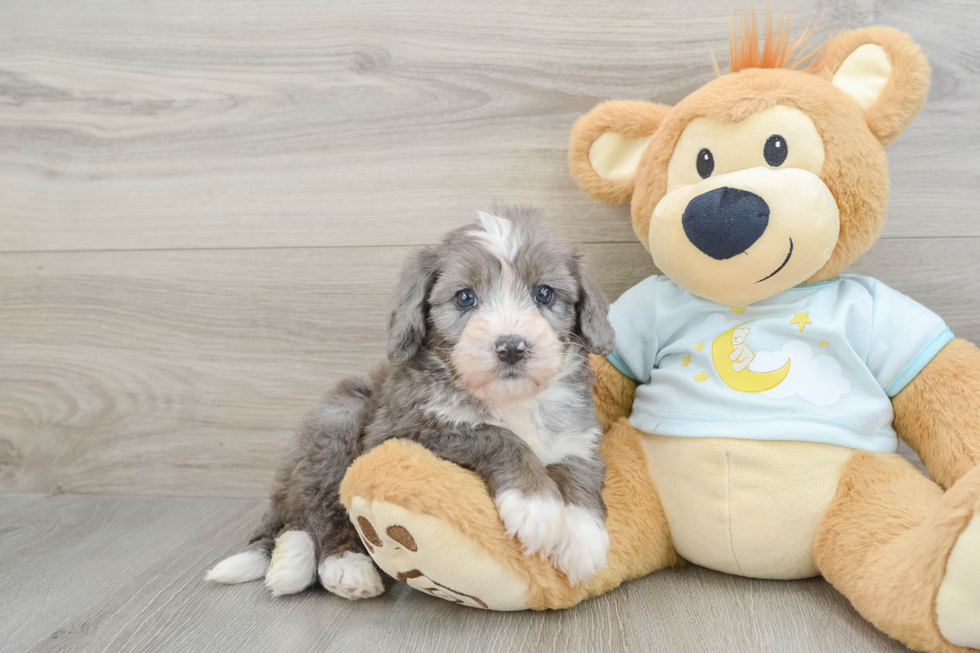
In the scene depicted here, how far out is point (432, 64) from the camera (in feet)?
7.04

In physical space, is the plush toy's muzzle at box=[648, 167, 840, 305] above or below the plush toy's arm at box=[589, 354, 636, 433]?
above

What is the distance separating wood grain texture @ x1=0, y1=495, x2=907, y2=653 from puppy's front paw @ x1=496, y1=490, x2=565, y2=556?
0.70ft

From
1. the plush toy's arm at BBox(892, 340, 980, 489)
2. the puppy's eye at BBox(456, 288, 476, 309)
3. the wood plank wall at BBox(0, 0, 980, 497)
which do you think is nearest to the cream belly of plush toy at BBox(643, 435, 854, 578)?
the plush toy's arm at BBox(892, 340, 980, 489)

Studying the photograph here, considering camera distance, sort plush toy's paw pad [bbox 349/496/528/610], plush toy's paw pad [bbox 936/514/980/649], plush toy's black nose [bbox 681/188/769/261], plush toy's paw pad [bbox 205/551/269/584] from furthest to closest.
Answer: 1. plush toy's paw pad [bbox 205/551/269/584]
2. plush toy's black nose [bbox 681/188/769/261]
3. plush toy's paw pad [bbox 349/496/528/610]
4. plush toy's paw pad [bbox 936/514/980/649]

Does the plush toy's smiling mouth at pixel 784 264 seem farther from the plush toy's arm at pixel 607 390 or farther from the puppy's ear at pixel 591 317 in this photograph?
the plush toy's arm at pixel 607 390

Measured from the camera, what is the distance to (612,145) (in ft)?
6.02

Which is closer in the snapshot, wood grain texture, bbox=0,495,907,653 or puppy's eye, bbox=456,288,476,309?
wood grain texture, bbox=0,495,907,653

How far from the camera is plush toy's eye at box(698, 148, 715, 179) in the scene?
1.59m

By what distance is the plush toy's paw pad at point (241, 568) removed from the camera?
1.75m

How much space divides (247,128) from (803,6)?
1710 mm

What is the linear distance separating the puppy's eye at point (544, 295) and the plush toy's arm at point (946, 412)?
0.83m

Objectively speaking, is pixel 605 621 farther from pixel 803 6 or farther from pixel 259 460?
pixel 803 6

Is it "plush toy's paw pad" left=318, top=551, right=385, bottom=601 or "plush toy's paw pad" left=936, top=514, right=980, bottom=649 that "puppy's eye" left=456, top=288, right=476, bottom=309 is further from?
"plush toy's paw pad" left=936, top=514, right=980, bottom=649

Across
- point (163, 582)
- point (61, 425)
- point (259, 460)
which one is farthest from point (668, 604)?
point (61, 425)
